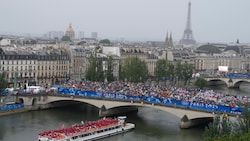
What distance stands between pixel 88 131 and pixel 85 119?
7548 mm

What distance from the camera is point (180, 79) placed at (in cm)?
7338

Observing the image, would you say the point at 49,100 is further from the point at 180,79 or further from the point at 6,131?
the point at 180,79

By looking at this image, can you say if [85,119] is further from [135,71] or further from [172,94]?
[135,71]

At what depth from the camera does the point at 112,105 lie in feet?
144

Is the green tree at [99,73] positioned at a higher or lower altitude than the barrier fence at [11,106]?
higher

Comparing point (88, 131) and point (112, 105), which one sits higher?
point (112, 105)

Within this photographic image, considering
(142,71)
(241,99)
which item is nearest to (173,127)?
(241,99)

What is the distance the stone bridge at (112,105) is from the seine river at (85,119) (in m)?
0.89

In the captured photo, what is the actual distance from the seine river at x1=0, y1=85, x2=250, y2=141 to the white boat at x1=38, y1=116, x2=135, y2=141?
735mm

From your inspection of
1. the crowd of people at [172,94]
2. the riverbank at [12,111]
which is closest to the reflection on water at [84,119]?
the riverbank at [12,111]

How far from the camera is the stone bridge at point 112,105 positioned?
39.1 m

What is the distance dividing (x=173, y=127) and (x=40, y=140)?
1237cm

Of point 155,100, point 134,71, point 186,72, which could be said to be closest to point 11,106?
point 155,100

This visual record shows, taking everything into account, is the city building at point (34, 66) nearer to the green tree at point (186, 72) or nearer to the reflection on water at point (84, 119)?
the reflection on water at point (84, 119)
